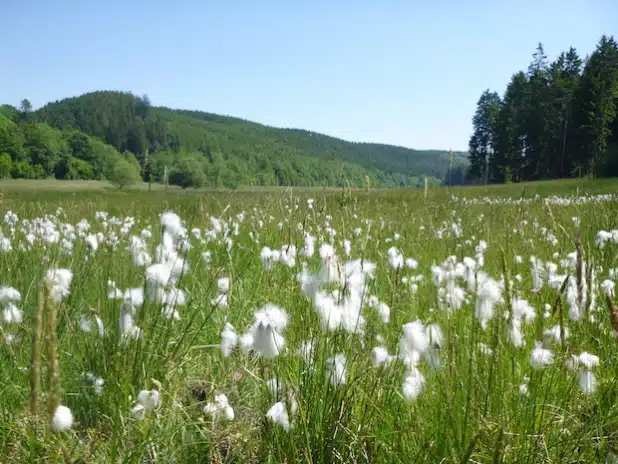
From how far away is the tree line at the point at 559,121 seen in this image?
51031 mm

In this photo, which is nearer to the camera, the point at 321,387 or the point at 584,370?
the point at 321,387

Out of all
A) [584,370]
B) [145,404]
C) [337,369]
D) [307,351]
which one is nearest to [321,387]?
[337,369]

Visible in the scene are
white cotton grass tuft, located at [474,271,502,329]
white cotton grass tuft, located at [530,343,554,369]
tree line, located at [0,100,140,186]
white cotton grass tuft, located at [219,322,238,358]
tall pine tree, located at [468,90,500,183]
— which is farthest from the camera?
tree line, located at [0,100,140,186]

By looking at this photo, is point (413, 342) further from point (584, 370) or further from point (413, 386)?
point (584, 370)

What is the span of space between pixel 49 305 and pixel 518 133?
7257cm

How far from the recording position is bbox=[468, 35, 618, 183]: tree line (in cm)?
5103

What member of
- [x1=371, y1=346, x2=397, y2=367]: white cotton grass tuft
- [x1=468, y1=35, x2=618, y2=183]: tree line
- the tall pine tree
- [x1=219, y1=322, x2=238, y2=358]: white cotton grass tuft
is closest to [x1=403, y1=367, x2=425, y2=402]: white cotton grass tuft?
[x1=371, y1=346, x2=397, y2=367]: white cotton grass tuft

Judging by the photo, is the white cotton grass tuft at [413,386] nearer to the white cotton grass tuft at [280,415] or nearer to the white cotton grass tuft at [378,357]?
the white cotton grass tuft at [378,357]

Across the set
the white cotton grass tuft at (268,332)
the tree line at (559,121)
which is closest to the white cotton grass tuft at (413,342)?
the white cotton grass tuft at (268,332)

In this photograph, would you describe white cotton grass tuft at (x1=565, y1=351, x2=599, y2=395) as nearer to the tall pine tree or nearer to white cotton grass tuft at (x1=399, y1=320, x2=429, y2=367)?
white cotton grass tuft at (x1=399, y1=320, x2=429, y2=367)

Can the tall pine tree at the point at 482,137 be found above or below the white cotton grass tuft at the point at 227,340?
above

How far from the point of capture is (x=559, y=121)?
61562 millimetres

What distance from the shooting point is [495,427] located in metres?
1.75

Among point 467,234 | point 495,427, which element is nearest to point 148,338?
point 495,427
